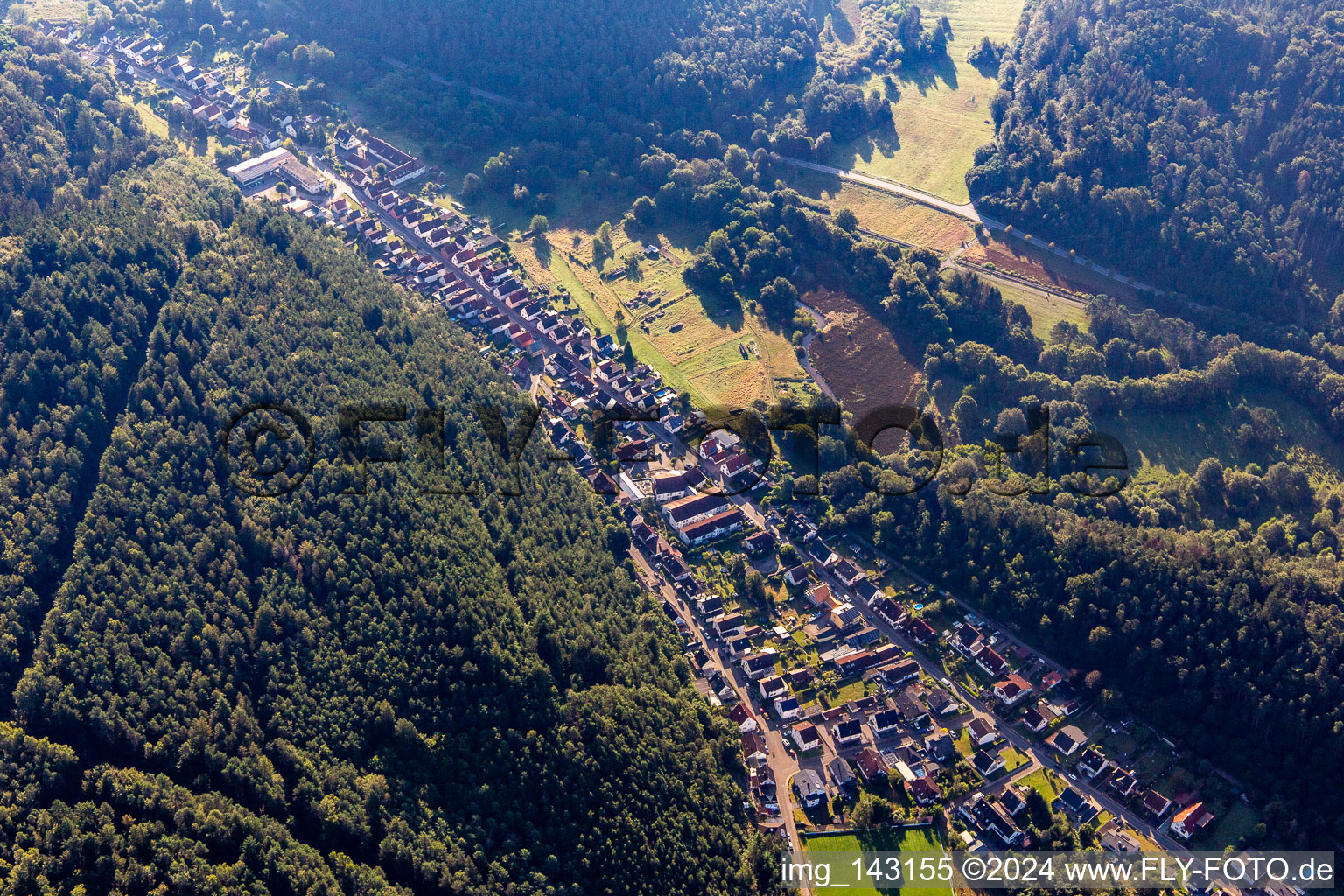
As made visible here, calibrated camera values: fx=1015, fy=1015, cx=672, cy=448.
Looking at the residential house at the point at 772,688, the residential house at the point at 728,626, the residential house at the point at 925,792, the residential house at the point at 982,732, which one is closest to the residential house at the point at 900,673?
the residential house at the point at 982,732

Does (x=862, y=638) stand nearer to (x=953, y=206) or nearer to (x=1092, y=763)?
(x=1092, y=763)

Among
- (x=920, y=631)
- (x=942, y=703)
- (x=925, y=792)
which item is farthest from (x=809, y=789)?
(x=920, y=631)

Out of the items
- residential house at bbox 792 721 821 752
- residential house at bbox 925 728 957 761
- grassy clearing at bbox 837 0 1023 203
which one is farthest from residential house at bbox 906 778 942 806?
grassy clearing at bbox 837 0 1023 203

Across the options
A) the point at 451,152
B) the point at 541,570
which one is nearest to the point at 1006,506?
the point at 541,570

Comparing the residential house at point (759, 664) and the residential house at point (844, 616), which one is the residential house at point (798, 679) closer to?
the residential house at point (759, 664)

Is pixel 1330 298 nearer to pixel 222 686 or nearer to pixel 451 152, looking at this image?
pixel 451 152
